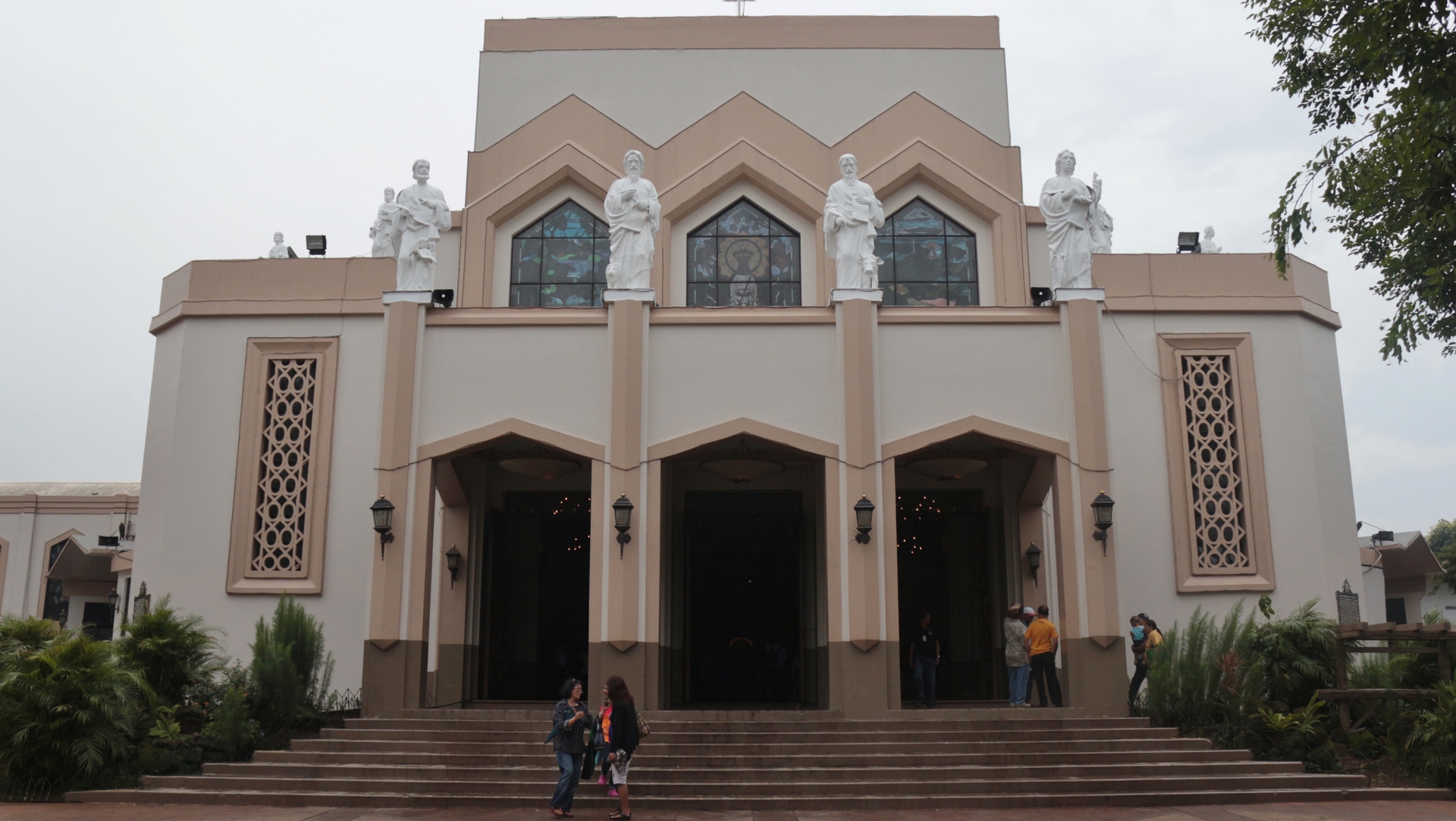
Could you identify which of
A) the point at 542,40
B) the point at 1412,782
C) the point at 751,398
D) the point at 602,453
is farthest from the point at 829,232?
the point at 1412,782

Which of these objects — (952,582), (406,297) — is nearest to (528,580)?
(406,297)

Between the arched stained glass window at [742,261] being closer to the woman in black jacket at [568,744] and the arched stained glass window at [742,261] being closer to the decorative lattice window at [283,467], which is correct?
the decorative lattice window at [283,467]

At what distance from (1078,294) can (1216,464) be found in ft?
13.0

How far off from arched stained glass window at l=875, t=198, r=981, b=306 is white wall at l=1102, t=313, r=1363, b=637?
97.2 inches

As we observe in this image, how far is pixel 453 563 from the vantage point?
1755cm

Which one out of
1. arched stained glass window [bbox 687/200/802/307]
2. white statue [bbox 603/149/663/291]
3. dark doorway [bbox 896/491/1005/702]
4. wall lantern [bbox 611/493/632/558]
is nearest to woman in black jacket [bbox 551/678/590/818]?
wall lantern [bbox 611/493/632/558]

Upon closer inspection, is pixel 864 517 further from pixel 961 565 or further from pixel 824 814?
pixel 961 565

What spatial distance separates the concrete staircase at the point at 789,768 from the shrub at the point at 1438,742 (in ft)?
0.72

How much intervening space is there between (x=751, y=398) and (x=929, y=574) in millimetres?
5823

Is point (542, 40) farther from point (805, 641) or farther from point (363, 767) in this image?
point (363, 767)

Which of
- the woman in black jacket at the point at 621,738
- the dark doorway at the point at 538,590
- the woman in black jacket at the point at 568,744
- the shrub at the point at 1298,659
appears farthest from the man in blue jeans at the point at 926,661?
the woman in black jacket at the point at 568,744

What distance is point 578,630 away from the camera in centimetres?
1906

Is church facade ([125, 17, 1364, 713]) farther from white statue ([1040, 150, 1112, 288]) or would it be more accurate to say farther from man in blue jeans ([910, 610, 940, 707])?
man in blue jeans ([910, 610, 940, 707])

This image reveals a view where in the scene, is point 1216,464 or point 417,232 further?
point 1216,464
